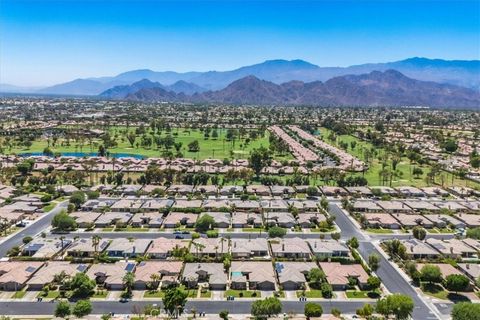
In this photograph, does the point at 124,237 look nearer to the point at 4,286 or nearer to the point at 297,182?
the point at 4,286

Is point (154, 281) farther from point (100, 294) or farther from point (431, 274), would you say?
point (431, 274)

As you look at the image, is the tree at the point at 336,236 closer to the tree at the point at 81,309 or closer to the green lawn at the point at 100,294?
the green lawn at the point at 100,294

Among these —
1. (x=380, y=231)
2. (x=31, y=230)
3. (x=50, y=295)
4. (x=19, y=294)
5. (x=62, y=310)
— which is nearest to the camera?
(x=62, y=310)

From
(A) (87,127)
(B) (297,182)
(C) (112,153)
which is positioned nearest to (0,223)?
(B) (297,182)

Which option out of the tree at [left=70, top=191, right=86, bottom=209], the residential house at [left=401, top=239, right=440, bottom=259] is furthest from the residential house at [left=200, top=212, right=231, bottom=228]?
the residential house at [left=401, top=239, right=440, bottom=259]

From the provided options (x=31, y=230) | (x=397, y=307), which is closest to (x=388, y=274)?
(x=397, y=307)

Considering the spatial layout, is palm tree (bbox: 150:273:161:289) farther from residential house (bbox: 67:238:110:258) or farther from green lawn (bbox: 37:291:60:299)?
residential house (bbox: 67:238:110:258)

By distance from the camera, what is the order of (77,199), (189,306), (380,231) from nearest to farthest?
(189,306)
(380,231)
(77,199)
